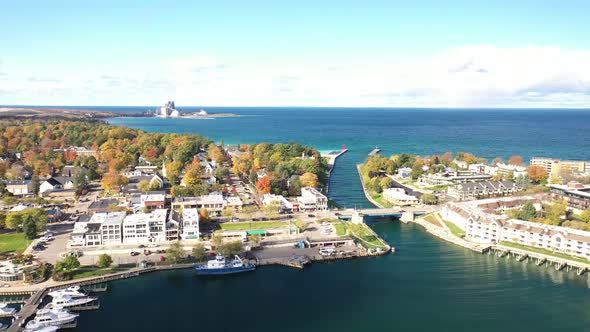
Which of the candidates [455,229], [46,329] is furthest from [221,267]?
[455,229]

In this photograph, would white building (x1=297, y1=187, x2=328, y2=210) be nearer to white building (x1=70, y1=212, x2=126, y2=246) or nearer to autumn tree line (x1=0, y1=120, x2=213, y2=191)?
white building (x1=70, y1=212, x2=126, y2=246)

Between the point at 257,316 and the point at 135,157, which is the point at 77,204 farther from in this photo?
the point at 257,316

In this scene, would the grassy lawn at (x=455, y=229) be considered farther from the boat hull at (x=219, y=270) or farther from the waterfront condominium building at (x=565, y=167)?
the waterfront condominium building at (x=565, y=167)

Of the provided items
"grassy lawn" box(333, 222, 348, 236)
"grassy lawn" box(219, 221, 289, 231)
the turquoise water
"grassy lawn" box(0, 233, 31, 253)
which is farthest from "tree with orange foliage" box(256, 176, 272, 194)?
"grassy lawn" box(0, 233, 31, 253)

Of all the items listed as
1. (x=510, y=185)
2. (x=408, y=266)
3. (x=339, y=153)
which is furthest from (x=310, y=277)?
(x=339, y=153)

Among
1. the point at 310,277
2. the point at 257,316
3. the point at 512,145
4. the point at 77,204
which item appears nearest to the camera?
the point at 257,316

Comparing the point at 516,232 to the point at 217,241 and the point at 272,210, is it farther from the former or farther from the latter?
the point at 217,241
